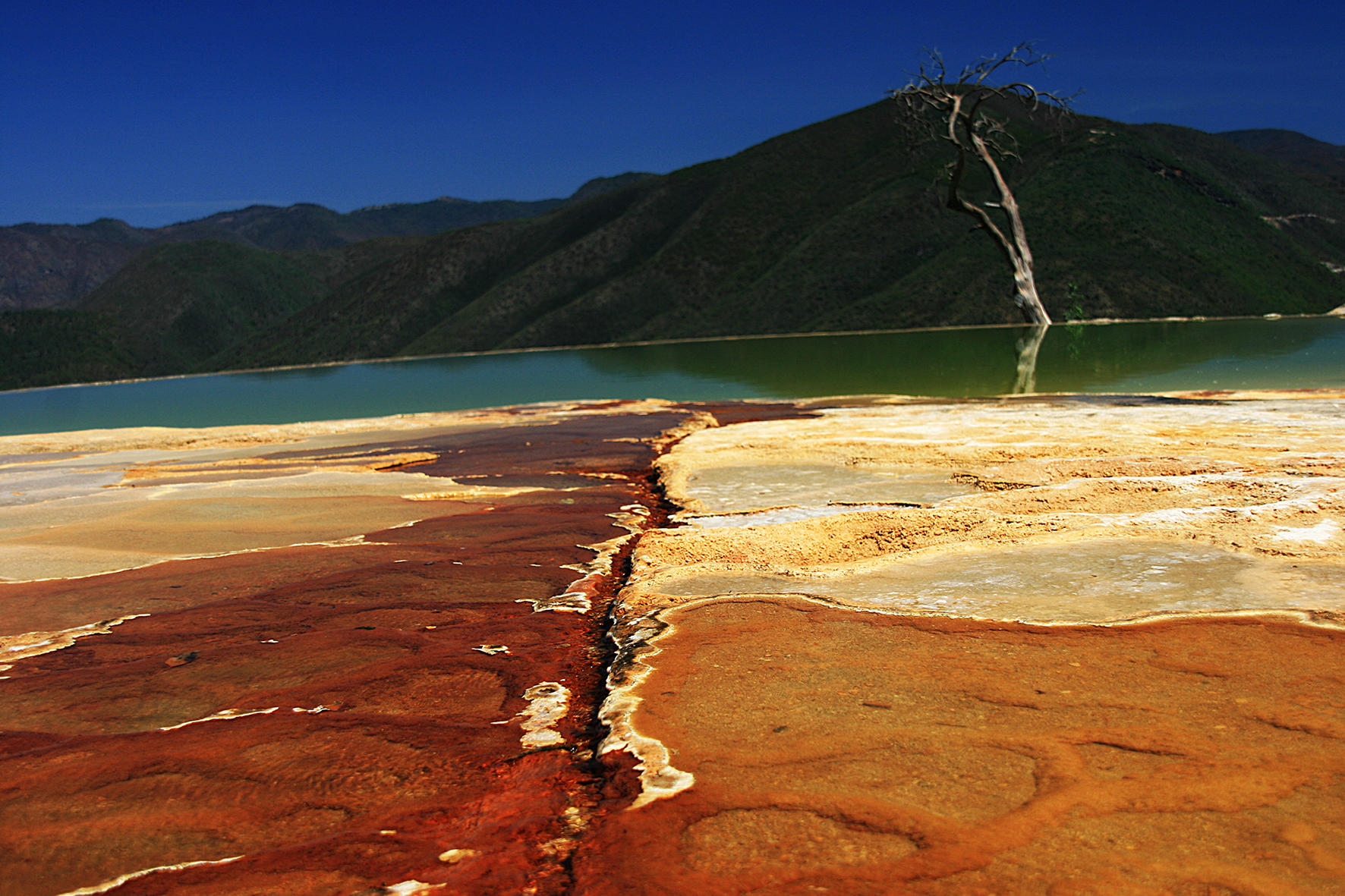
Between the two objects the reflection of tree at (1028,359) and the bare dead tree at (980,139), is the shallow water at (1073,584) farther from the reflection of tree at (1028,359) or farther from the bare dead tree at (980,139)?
the bare dead tree at (980,139)

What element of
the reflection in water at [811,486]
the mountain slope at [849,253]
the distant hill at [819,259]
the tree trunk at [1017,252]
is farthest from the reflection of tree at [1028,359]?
the reflection in water at [811,486]

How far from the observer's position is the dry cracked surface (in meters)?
2.50

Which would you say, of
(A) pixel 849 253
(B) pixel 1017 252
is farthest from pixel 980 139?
(A) pixel 849 253

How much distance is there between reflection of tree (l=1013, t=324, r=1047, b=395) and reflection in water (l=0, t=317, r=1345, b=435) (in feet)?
0.23

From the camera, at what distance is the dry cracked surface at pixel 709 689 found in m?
2.50

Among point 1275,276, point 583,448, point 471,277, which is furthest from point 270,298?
point 583,448

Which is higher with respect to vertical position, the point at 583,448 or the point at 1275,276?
the point at 1275,276

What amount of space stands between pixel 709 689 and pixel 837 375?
76.6 ft

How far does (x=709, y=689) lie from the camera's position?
11.9 feet

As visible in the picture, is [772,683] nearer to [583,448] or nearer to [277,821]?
[277,821]

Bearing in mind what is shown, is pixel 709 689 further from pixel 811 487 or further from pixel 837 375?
pixel 837 375

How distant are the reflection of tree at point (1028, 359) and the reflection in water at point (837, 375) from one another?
2.8 inches

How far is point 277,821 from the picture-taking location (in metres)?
2.81

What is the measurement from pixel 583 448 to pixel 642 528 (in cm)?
506
